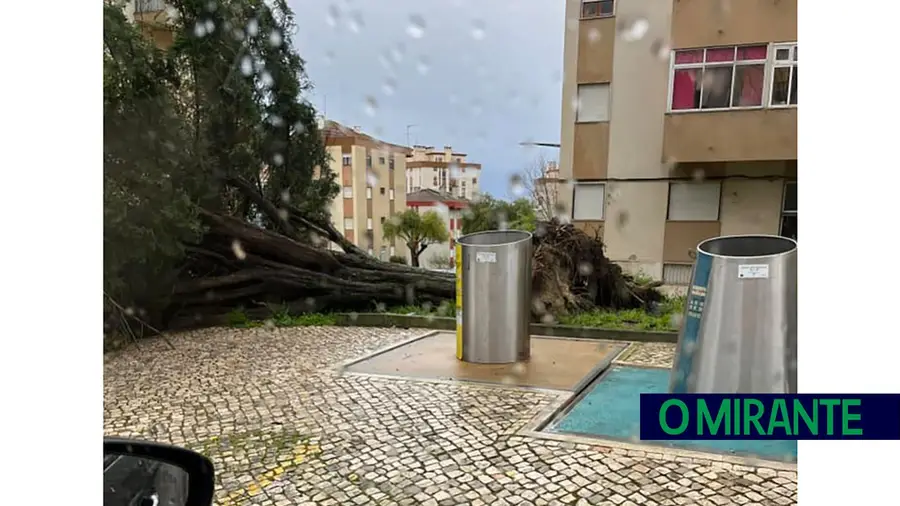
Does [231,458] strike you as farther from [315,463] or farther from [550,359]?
[550,359]

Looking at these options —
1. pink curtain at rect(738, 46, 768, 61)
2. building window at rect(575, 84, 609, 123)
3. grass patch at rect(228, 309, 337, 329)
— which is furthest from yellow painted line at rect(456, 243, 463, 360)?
pink curtain at rect(738, 46, 768, 61)

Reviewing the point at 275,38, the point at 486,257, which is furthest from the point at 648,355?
the point at 275,38

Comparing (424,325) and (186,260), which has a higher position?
(186,260)

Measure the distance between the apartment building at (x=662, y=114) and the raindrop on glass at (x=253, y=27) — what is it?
10.6 ft

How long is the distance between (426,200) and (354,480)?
481 centimetres

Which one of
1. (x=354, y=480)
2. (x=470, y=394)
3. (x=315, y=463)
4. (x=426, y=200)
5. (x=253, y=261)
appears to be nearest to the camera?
(x=354, y=480)

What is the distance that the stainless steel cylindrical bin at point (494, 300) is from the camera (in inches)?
157

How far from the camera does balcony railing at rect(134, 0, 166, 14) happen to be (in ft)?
16.3

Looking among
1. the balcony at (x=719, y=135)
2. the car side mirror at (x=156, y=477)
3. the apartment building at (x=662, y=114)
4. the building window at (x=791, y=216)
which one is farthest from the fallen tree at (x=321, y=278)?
the car side mirror at (x=156, y=477)

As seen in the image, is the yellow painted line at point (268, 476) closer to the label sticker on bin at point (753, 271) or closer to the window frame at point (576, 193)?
the label sticker on bin at point (753, 271)

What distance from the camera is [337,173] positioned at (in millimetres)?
7395

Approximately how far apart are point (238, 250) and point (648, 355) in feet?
14.1

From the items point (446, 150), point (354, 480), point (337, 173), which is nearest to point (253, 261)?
point (337, 173)

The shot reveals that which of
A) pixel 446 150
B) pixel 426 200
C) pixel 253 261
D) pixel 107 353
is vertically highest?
pixel 446 150
